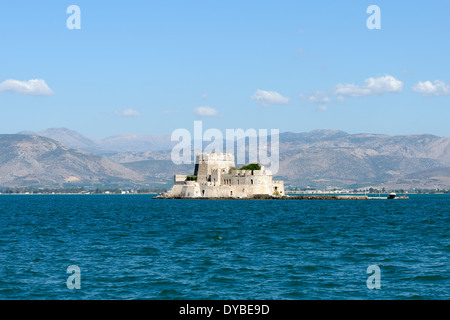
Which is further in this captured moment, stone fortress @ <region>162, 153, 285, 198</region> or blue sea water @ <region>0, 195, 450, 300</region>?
stone fortress @ <region>162, 153, 285, 198</region>

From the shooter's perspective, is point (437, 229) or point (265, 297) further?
point (437, 229)

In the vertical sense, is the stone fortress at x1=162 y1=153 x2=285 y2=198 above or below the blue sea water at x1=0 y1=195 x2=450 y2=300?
above

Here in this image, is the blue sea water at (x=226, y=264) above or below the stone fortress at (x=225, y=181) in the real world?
below

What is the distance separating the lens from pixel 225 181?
137375mm

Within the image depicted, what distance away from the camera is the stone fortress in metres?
135

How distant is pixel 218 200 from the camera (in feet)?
457

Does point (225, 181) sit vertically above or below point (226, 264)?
above

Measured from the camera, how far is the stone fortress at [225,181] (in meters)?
135

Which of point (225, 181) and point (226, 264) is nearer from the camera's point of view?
point (226, 264)

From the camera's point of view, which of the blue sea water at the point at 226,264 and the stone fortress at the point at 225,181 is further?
the stone fortress at the point at 225,181
